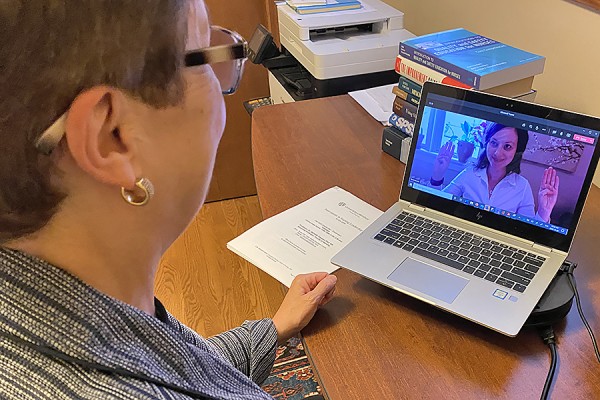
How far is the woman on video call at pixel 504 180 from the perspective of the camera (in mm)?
950

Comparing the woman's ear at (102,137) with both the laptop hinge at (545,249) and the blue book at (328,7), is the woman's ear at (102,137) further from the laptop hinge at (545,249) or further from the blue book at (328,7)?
the blue book at (328,7)

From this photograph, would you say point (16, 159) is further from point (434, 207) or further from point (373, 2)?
point (373, 2)

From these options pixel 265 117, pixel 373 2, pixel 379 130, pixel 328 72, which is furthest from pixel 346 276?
pixel 373 2

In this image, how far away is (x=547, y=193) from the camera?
94cm

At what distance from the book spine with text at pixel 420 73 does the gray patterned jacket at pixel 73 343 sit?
795mm

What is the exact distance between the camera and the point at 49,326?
563mm

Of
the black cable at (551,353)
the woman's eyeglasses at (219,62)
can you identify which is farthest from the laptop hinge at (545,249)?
the woman's eyeglasses at (219,62)

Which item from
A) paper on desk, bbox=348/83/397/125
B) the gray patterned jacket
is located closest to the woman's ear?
the gray patterned jacket

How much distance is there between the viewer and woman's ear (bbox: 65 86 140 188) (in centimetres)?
50

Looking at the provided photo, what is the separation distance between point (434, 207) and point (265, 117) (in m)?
0.64

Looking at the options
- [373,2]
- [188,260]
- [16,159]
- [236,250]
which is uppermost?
[16,159]

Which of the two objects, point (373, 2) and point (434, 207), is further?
point (373, 2)

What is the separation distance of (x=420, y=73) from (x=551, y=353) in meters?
0.66

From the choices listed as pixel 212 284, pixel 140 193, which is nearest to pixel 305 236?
pixel 140 193
